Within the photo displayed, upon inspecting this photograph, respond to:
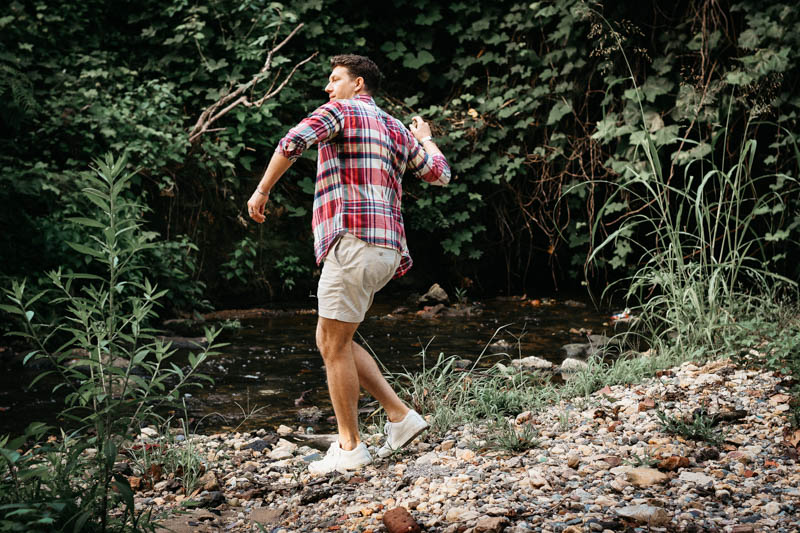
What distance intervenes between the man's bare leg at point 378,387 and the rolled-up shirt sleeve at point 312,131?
2.93 ft

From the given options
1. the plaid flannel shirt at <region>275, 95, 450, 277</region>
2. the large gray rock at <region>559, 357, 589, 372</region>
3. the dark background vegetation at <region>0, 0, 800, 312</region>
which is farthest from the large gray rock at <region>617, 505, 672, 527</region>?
the dark background vegetation at <region>0, 0, 800, 312</region>

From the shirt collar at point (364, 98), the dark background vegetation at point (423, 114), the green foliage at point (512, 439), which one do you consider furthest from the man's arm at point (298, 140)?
the dark background vegetation at point (423, 114)

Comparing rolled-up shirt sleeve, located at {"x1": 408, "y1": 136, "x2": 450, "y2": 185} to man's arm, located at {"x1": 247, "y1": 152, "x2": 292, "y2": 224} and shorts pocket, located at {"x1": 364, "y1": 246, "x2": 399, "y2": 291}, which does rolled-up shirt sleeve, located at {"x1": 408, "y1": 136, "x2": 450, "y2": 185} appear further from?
man's arm, located at {"x1": 247, "y1": 152, "x2": 292, "y2": 224}

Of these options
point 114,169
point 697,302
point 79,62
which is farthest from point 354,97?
point 79,62

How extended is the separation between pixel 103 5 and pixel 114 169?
7.12 metres

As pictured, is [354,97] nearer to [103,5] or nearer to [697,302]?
[697,302]

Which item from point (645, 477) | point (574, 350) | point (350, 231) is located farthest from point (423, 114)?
point (645, 477)

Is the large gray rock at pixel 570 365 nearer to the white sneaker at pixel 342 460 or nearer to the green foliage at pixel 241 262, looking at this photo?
the white sneaker at pixel 342 460

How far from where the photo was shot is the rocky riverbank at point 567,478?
2.05m

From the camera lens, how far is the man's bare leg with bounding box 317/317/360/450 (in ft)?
9.48

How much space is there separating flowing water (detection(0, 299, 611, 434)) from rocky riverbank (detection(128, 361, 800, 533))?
1.95 ft

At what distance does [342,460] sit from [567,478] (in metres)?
0.97

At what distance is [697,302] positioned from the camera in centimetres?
391

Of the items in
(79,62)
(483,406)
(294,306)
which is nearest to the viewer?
(483,406)
